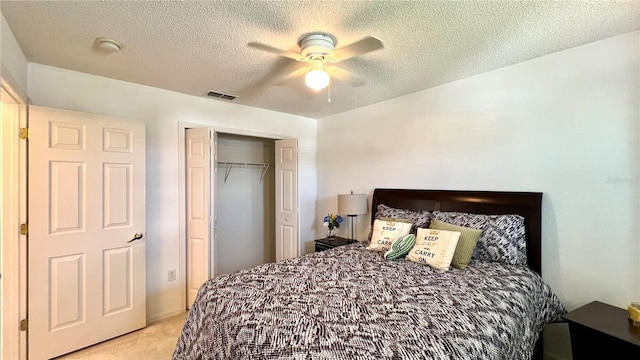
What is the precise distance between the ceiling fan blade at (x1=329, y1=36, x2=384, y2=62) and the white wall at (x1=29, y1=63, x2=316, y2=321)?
2024 mm

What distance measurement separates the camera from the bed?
1.19 m

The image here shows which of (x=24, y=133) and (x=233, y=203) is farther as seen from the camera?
(x=233, y=203)

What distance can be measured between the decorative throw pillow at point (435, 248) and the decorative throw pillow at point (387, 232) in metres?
0.27

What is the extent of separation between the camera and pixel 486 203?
2557mm

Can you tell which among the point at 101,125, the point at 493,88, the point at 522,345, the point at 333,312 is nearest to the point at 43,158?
the point at 101,125

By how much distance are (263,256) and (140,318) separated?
6.83ft

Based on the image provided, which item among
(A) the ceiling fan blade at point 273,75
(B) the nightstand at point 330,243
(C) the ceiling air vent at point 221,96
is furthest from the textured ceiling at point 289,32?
(B) the nightstand at point 330,243

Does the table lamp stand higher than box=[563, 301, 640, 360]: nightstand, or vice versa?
the table lamp

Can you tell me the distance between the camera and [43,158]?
224cm

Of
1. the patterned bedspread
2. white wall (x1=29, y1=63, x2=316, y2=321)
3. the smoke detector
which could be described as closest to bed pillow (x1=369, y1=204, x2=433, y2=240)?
the patterned bedspread

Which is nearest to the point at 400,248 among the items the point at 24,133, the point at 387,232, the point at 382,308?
the point at 387,232

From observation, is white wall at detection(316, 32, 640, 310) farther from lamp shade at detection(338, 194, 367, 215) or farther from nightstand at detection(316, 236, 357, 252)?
nightstand at detection(316, 236, 357, 252)

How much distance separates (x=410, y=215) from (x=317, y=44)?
186 cm

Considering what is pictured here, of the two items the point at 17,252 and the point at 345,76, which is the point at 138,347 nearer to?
the point at 17,252
